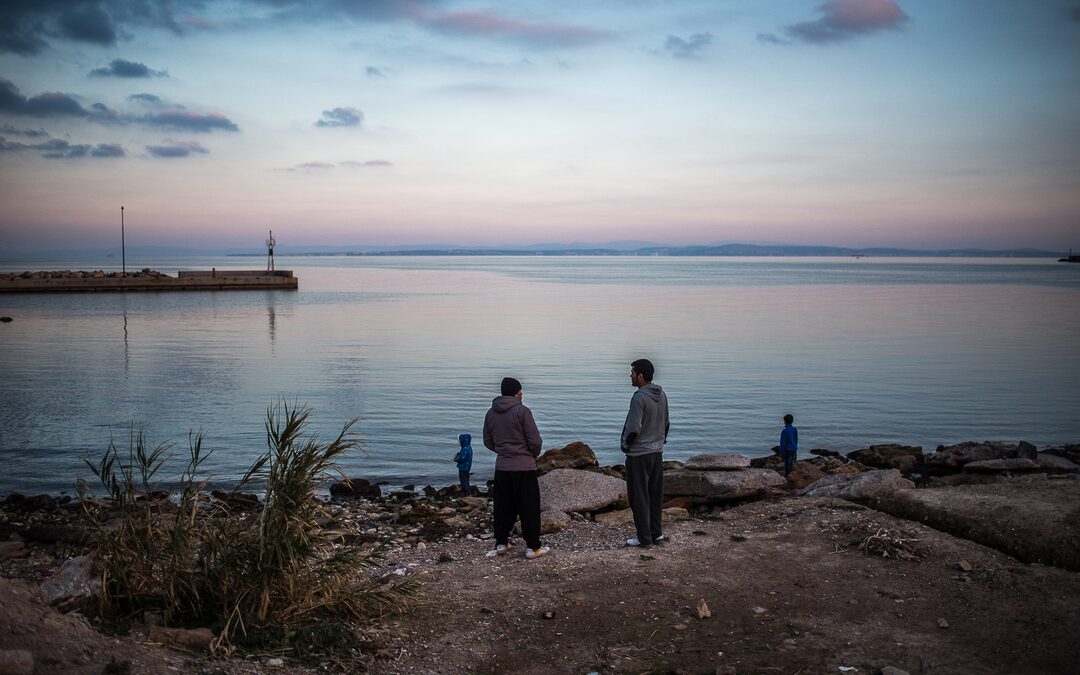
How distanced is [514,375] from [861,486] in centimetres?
Result: 2102

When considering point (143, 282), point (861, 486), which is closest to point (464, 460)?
point (861, 486)

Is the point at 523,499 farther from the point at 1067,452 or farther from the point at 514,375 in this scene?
the point at 514,375

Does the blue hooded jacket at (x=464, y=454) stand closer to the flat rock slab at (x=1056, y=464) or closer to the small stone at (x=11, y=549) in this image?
the small stone at (x=11, y=549)

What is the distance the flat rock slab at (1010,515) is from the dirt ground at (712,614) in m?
0.31

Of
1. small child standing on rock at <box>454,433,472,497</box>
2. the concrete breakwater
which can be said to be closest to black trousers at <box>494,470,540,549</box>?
small child standing on rock at <box>454,433,472,497</box>

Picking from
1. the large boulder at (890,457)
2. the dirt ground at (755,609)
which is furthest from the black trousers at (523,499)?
the large boulder at (890,457)

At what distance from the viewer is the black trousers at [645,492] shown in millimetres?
9625

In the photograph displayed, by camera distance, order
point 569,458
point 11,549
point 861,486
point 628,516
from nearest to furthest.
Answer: point 11,549
point 861,486
point 628,516
point 569,458

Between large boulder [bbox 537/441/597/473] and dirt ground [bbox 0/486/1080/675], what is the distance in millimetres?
8074

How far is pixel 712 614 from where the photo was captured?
25.4ft

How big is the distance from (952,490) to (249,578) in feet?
28.4

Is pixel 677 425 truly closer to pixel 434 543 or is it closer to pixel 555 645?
pixel 434 543

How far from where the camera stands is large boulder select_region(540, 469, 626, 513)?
1248 cm

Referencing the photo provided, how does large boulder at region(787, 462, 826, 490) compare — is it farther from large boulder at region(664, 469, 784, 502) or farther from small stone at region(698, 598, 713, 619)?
small stone at region(698, 598, 713, 619)
